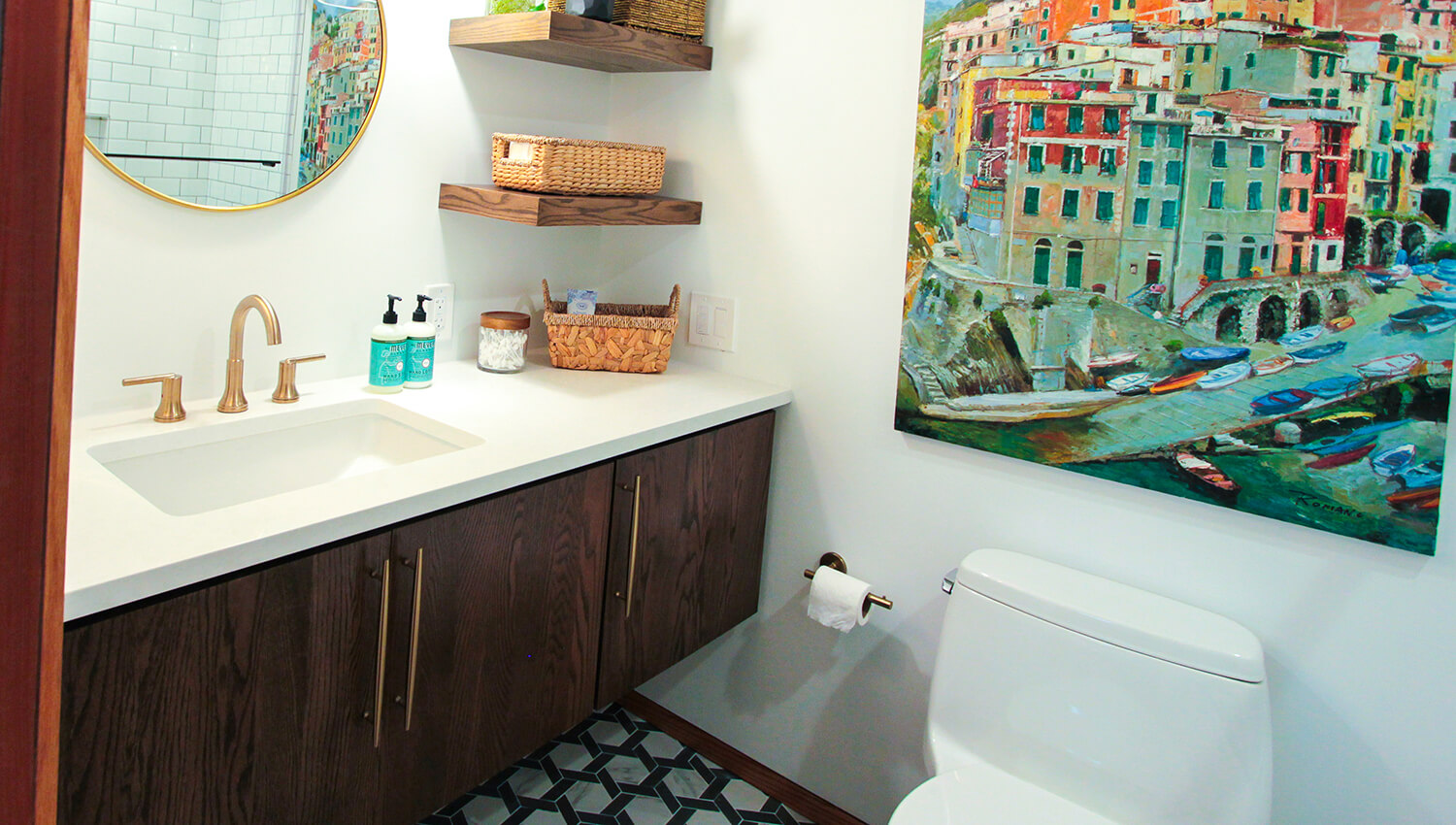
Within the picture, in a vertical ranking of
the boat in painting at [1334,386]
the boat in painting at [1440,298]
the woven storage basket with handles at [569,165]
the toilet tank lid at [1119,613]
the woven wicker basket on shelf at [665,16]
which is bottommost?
the toilet tank lid at [1119,613]

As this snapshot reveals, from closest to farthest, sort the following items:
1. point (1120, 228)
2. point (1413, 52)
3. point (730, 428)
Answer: point (1413, 52) → point (1120, 228) → point (730, 428)

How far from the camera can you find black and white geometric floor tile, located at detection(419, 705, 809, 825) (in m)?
1.91

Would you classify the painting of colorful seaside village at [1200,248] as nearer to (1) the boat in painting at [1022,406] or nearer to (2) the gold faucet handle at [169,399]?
(1) the boat in painting at [1022,406]

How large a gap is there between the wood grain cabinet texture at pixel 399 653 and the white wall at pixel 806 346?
272mm

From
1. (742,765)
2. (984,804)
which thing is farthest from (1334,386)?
(742,765)

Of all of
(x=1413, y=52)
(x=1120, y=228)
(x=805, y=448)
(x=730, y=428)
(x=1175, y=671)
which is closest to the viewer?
(x=1413, y=52)

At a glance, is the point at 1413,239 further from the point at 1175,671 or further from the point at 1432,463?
the point at 1175,671

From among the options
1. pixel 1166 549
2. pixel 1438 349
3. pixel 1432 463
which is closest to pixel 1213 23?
pixel 1438 349

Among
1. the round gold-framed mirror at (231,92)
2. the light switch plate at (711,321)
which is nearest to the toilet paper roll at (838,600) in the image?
the light switch plate at (711,321)

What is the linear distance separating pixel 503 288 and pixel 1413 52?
5.30ft

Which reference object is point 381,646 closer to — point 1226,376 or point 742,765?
point 742,765

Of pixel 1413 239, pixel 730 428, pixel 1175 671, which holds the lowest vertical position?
pixel 1175 671

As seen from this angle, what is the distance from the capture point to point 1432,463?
1323 millimetres

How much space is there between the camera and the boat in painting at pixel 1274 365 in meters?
1.41
